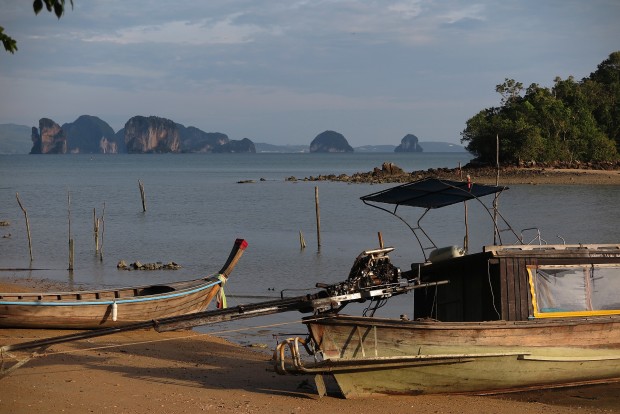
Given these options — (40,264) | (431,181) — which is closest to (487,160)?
(40,264)

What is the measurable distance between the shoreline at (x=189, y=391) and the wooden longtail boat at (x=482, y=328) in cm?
28

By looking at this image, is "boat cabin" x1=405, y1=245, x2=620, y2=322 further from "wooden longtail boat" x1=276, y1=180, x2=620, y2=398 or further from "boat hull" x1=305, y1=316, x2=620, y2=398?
"boat hull" x1=305, y1=316, x2=620, y2=398

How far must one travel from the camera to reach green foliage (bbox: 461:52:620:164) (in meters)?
73.2

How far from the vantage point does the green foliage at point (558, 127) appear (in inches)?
2881

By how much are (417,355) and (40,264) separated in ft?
66.2

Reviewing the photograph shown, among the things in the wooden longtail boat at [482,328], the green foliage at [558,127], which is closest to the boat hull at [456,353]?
the wooden longtail boat at [482,328]

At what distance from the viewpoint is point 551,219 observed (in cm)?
4375

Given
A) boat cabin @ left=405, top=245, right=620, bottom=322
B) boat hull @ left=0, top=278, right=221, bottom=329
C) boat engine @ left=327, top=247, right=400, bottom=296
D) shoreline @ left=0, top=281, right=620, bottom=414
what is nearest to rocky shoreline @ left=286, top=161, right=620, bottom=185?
boat hull @ left=0, top=278, right=221, bottom=329

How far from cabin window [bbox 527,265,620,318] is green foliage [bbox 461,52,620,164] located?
60.4 m

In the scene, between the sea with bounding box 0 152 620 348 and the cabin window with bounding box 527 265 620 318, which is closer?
the cabin window with bounding box 527 265 620 318

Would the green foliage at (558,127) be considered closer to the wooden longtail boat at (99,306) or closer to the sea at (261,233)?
the sea at (261,233)

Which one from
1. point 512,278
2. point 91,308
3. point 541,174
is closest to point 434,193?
point 512,278

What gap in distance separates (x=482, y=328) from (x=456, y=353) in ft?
1.66

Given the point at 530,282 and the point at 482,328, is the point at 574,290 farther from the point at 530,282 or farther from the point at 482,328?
the point at 482,328
